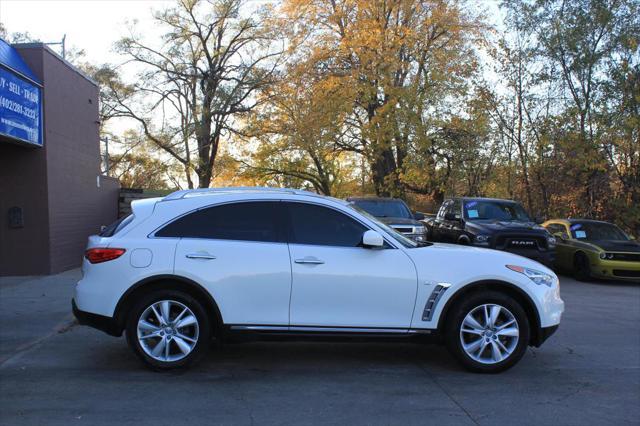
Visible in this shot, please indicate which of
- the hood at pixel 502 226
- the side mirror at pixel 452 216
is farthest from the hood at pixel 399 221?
the hood at pixel 502 226

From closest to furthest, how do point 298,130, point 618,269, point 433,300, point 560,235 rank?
1. point 433,300
2. point 618,269
3. point 560,235
4. point 298,130

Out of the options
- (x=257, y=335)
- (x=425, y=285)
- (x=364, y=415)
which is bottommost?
(x=364, y=415)

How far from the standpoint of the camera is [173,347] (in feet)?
17.0

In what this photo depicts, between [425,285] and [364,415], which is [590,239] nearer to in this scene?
[425,285]

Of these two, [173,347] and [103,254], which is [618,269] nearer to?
[173,347]

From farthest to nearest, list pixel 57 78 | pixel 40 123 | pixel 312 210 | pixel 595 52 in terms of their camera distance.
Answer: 1. pixel 595 52
2. pixel 57 78
3. pixel 40 123
4. pixel 312 210

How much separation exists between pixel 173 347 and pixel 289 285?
1199 mm

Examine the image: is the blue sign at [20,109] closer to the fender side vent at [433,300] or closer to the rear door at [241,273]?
the rear door at [241,273]

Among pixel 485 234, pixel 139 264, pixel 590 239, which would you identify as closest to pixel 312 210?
pixel 139 264

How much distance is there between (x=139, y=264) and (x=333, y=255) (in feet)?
5.77

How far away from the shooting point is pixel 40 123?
1102cm

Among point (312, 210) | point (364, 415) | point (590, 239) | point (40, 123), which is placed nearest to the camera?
point (364, 415)

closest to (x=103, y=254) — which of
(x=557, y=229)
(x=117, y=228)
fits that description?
(x=117, y=228)

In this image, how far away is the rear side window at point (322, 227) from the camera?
5371 millimetres
